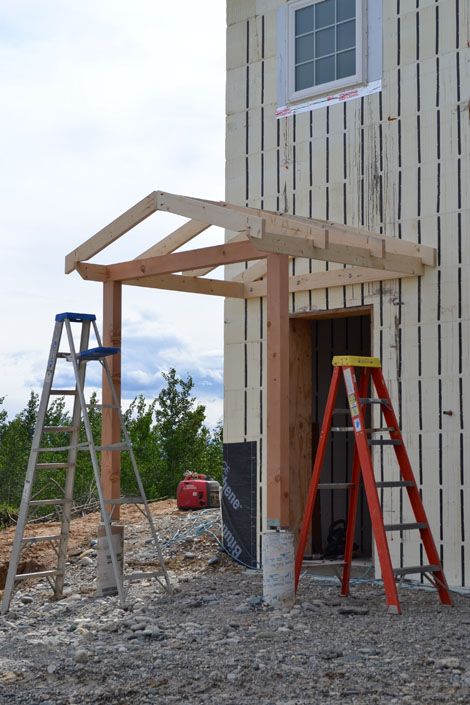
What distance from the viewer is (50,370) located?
27.6 feet

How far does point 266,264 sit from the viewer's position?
8422mm

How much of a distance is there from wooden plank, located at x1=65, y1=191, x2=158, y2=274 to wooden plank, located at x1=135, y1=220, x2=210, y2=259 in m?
0.37

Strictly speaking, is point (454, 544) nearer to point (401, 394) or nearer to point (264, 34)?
point (401, 394)

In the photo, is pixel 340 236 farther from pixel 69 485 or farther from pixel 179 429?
pixel 179 429

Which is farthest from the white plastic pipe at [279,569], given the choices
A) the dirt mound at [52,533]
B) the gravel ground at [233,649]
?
the dirt mound at [52,533]

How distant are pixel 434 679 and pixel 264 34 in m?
7.14

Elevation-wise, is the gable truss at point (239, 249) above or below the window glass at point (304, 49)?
below

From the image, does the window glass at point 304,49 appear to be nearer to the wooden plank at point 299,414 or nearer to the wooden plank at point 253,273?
the wooden plank at point 253,273

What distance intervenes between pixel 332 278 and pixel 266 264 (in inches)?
53.8

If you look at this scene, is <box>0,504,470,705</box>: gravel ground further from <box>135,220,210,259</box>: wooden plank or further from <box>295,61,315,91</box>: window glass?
<box>295,61,315,91</box>: window glass

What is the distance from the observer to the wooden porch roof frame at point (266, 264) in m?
7.54

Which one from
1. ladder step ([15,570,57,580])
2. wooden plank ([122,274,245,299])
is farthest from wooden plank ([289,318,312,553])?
ladder step ([15,570,57,580])

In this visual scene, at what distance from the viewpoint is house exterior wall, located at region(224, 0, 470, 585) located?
348 inches

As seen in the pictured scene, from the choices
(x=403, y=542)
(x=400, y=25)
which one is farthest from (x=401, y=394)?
(x=400, y=25)
